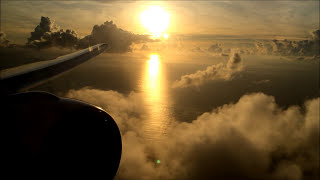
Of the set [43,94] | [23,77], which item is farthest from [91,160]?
[23,77]

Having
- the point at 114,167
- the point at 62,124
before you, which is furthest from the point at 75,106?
the point at 114,167

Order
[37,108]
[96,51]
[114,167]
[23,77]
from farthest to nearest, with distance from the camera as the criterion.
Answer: [96,51], [23,77], [114,167], [37,108]

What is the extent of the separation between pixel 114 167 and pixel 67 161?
193 cm

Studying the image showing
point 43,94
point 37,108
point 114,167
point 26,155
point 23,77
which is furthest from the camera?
point 23,77

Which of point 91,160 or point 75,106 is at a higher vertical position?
point 75,106

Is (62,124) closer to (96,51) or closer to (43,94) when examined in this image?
(43,94)

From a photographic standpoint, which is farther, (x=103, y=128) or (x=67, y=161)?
(x=103, y=128)

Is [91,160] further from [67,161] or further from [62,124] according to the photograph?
[62,124]

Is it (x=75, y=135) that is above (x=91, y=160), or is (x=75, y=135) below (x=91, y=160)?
above

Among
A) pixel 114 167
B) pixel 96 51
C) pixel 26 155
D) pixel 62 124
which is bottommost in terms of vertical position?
pixel 114 167

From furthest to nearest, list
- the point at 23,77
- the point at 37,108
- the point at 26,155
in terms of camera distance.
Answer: the point at 23,77
the point at 37,108
the point at 26,155

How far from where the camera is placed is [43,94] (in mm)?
7734

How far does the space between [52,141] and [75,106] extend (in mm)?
1394

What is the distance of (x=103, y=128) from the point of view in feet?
26.5
